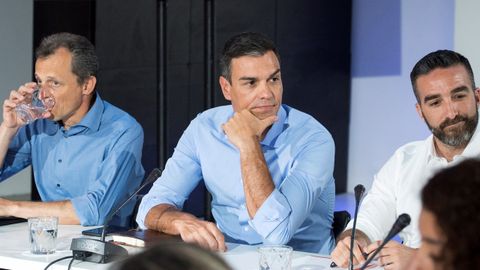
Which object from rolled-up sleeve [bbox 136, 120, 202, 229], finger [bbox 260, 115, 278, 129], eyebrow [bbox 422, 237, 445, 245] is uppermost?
eyebrow [bbox 422, 237, 445, 245]

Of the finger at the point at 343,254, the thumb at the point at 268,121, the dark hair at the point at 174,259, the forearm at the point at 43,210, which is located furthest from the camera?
the forearm at the point at 43,210

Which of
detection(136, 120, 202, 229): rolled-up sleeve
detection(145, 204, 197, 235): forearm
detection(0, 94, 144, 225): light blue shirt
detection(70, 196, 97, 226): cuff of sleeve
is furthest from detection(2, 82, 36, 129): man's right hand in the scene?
detection(145, 204, 197, 235): forearm

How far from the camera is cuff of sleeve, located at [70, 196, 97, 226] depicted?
2.93m

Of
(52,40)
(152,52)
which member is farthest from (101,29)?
(52,40)

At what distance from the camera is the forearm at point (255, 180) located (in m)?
2.61

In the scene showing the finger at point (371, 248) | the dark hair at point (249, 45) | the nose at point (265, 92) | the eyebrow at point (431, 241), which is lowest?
the finger at point (371, 248)

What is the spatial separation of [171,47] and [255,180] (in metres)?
3.14

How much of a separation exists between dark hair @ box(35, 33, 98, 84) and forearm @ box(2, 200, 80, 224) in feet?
2.18

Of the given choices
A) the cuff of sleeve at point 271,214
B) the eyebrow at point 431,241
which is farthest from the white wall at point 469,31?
the eyebrow at point 431,241

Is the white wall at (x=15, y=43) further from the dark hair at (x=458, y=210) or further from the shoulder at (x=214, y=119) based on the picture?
the dark hair at (x=458, y=210)

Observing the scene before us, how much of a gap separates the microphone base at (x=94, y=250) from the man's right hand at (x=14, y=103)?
1.10 meters

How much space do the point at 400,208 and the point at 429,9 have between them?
13.0ft

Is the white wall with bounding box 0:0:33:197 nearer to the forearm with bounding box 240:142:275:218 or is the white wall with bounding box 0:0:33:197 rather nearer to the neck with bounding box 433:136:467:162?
the forearm with bounding box 240:142:275:218

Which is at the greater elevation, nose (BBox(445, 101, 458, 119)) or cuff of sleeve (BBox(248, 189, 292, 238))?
nose (BBox(445, 101, 458, 119))
